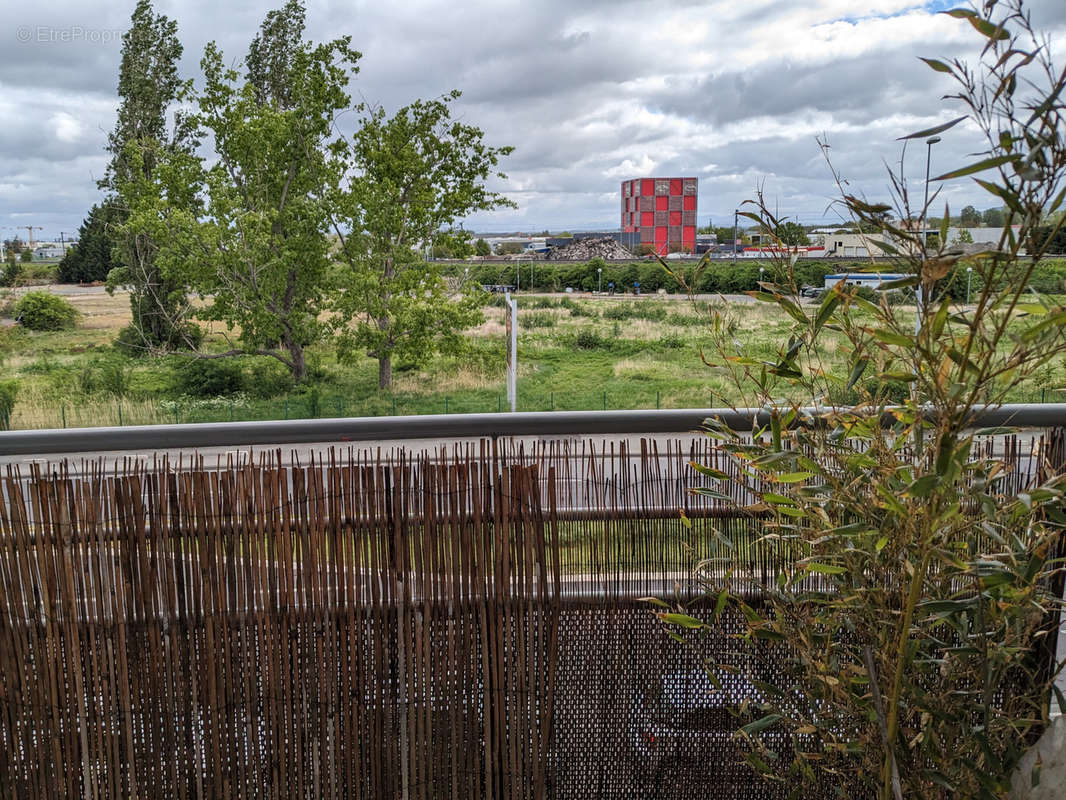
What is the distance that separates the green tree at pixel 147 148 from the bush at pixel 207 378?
0.26m

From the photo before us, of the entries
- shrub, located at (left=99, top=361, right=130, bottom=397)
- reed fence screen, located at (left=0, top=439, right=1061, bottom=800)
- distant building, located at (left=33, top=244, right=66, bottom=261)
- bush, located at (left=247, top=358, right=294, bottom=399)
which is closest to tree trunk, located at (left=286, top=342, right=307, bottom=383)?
bush, located at (left=247, top=358, right=294, bottom=399)

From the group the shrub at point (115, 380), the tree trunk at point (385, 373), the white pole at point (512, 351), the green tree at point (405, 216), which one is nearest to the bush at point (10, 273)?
the shrub at point (115, 380)

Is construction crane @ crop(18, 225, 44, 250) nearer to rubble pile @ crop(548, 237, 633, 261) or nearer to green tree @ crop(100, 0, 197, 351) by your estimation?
green tree @ crop(100, 0, 197, 351)

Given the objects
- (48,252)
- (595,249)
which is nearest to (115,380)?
(48,252)

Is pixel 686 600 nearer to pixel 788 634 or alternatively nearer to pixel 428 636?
pixel 788 634

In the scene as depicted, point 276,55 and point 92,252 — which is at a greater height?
point 276,55

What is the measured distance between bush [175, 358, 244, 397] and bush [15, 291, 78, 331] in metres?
1.32

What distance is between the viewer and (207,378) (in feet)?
27.9

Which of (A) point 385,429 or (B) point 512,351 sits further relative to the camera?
(B) point 512,351

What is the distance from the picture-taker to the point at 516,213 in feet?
29.6

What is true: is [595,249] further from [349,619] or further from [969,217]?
[969,217]

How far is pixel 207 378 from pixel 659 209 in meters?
5.22

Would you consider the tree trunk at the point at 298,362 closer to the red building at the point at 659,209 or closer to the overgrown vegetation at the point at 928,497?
the red building at the point at 659,209

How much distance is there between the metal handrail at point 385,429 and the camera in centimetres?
220
